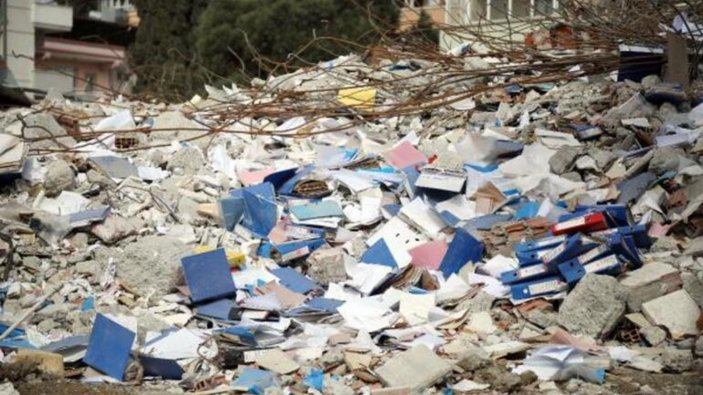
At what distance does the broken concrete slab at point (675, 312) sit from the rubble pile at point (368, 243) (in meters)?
0.01

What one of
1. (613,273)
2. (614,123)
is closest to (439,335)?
(613,273)

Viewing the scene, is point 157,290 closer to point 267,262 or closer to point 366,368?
point 267,262

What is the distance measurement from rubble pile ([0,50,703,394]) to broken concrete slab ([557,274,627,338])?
12 mm

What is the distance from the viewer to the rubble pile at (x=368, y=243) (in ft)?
18.3

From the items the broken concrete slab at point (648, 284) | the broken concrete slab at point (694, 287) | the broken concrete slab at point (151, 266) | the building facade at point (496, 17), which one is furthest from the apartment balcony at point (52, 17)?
the broken concrete slab at point (694, 287)

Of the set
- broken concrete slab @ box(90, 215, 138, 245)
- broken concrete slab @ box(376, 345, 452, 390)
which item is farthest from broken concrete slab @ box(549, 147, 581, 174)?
broken concrete slab @ box(90, 215, 138, 245)

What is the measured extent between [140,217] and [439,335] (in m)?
2.66

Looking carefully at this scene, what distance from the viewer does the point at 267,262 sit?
23.7ft

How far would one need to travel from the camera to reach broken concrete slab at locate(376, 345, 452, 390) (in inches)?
205

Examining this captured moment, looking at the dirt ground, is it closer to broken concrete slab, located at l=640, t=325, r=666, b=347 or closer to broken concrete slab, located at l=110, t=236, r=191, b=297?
broken concrete slab, located at l=640, t=325, r=666, b=347

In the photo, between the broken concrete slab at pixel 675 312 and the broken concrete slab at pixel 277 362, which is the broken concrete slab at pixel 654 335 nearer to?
the broken concrete slab at pixel 675 312

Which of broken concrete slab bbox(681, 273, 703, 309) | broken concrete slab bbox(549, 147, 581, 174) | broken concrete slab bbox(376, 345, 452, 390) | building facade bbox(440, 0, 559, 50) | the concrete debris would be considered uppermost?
building facade bbox(440, 0, 559, 50)

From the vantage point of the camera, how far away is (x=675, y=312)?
5.86 m

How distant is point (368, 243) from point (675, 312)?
2.24 metres
